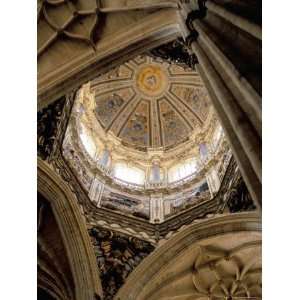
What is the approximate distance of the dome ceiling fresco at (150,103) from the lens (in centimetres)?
1689

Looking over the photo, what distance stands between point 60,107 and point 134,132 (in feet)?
24.3

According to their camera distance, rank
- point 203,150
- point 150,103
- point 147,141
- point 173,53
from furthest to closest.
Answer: point 150,103, point 147,141, point 203,150, point 173,53

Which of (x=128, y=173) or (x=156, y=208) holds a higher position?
(x=128, y=173)

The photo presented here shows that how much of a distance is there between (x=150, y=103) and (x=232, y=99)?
1399 centimetres

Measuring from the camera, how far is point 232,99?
4.80 m

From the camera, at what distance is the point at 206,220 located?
433 inches

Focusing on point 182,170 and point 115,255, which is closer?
point 115,255

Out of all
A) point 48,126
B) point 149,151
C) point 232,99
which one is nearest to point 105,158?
point 149,151

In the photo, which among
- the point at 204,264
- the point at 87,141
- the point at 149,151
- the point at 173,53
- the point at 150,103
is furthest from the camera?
the point at 150,103

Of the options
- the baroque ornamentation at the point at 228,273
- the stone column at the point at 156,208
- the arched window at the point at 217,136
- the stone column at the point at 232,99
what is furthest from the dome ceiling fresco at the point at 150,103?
the stone column at the point at 232,99

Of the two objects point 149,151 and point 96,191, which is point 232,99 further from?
point 149,151

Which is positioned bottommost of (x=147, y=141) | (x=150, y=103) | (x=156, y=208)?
(x=156, y=208)

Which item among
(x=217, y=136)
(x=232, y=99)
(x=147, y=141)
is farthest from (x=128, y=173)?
(x=232, y=99)
